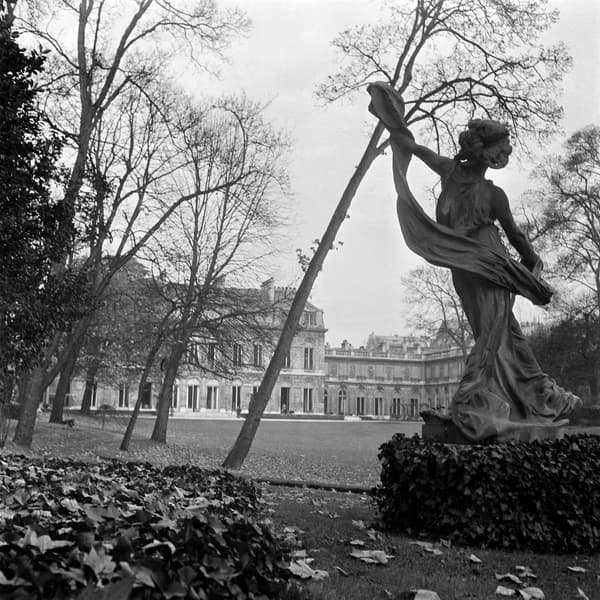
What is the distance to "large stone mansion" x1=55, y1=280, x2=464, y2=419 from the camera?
6850 centimetres

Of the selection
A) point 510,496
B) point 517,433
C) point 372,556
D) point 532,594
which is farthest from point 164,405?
point 532,594

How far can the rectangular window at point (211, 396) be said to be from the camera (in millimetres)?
69438

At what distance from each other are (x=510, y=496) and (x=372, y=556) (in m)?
1.32

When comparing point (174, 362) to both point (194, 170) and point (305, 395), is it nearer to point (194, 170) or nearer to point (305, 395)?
point (194, 170)

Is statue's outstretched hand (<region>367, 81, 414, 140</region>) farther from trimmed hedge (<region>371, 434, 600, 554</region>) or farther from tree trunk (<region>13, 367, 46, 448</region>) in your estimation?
tree trunk (<region>13, 367, 46, 448</region>)

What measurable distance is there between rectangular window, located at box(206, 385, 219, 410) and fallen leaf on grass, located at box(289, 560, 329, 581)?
6632 centimetres

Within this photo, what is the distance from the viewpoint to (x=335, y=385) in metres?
84.7

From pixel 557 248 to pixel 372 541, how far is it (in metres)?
25.7

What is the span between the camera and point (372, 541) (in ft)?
16.9

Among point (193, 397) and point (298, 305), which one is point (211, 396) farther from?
point (298, 305)

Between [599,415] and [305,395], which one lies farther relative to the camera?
[305,395]

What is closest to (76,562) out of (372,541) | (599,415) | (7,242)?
(372,541)

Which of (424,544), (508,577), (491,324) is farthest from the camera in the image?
(491,324)

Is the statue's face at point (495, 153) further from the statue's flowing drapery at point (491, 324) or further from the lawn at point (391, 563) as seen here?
the lawn at point (391, 563)
